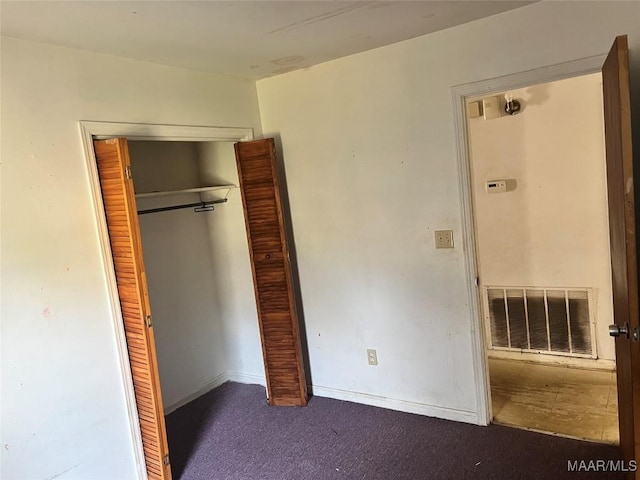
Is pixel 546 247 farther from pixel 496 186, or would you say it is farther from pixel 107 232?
pixel 107 232

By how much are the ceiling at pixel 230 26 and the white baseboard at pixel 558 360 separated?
8.27 ft

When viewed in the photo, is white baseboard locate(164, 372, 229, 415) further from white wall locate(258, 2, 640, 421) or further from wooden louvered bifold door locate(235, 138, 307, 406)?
white wall locate(258, 2, 640, 421)

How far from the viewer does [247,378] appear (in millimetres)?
3775

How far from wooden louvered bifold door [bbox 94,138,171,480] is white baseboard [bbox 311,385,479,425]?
123cm

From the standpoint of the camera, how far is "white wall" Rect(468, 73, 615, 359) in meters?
3.23

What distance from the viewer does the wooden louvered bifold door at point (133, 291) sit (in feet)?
7.36

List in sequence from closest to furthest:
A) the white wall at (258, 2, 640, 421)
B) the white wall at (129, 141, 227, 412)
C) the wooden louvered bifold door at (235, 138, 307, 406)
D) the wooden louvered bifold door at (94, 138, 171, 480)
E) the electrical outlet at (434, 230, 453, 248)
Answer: the wooden louvered bifold door at (94, 138, 171, 480) < the white wall at (258, 2, 640, 421) < the electrical outlet at (434, 230, 453, 248) < the wooden louvered bifold door at (235, 138, 307, 406) < the white wall at (129, 141, 227, 412)

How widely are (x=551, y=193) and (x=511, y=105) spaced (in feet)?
2.27

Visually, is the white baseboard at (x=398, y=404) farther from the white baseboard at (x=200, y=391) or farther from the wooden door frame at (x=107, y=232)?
the wooden door frame at (x=107, y=232)

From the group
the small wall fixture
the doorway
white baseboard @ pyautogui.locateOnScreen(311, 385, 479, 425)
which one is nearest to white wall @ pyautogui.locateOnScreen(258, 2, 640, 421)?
white baseboard @ pyautogui.locateOnScreen(311, 385, 479, 425)

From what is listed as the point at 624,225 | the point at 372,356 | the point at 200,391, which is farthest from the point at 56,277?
the point at 624,225

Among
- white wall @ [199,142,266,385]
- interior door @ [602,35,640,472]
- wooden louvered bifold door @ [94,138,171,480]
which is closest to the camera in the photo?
interior door @ [602,35,640,472]

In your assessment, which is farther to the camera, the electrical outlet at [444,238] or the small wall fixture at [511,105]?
the small wall fixture at [511,105]

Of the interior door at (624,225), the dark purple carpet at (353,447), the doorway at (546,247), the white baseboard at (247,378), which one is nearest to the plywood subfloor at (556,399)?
the doorway at (546,247)
